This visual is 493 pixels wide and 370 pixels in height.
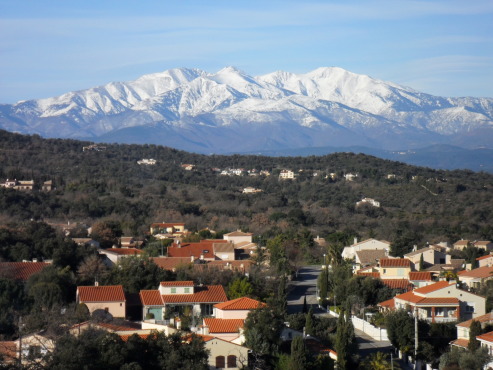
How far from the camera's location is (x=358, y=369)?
2414 centimetres

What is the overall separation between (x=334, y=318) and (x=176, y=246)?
15.1 metres

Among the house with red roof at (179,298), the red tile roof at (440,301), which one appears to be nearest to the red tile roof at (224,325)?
the house with red roof at (179,298)

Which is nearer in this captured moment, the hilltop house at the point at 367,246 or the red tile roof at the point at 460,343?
the red tile roof at the point at 460,343

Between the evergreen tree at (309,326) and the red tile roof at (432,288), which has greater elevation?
the red tile roof at (432,288)

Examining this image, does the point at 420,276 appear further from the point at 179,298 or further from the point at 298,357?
the point at 298,357

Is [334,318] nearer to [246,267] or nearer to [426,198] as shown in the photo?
[246,267]

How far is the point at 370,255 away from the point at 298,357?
21617 millimetres

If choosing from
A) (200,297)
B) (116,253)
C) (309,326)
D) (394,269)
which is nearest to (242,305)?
(309,326)

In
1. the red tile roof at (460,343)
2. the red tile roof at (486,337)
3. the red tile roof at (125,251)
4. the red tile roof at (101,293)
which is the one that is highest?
the red tile roof at (101,293)

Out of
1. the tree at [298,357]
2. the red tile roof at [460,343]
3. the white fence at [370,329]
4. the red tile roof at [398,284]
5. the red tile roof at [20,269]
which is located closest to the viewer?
the tree at [298,357]

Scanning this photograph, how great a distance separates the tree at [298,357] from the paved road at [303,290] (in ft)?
28.9

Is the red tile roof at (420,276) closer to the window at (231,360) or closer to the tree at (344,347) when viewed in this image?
the tree at (344,347)

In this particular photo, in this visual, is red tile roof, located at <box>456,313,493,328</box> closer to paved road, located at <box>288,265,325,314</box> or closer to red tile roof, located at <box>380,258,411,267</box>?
paved road, located at <box>288,265,325,314</box>

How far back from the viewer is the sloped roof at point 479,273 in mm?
35812
